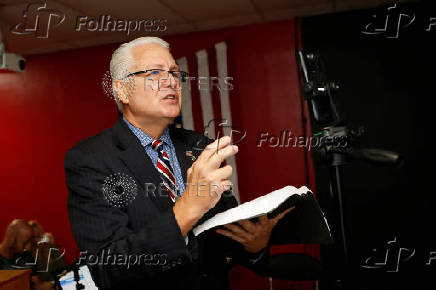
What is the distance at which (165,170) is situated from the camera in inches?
49.7

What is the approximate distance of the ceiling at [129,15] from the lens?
117 inches

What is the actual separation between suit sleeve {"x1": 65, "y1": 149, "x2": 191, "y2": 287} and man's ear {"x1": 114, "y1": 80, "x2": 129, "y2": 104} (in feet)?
1.20

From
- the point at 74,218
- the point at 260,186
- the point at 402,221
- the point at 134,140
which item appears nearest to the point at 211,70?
the point at 260,186

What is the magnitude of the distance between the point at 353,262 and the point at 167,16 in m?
2.88

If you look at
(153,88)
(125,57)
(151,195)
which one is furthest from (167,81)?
(151,195)

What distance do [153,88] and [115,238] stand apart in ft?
1.76

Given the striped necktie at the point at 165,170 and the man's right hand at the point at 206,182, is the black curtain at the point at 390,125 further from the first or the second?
the man's right hand at the point at 206,182

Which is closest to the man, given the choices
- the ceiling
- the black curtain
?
the ceiling

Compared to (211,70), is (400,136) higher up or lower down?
lower down

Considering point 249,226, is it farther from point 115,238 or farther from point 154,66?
point 154,66

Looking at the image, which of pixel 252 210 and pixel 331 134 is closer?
pixel 252 210

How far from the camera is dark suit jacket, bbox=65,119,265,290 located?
95 cm

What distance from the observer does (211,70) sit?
377 cm

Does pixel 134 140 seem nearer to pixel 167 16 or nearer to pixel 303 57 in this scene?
pixel 303 57
